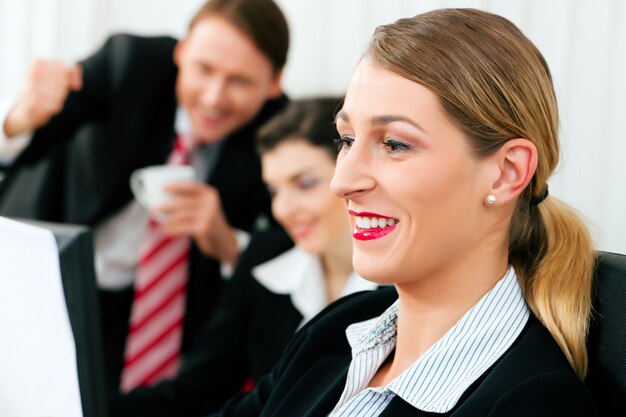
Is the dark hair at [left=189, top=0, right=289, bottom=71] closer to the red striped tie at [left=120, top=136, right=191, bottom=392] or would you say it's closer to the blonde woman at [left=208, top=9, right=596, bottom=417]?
the red striped tie at [left=120, top=136, right=191, bottom=392]

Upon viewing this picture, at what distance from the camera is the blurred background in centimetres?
170

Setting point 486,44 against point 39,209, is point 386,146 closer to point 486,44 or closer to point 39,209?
point 486,44

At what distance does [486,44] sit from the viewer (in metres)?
1.13

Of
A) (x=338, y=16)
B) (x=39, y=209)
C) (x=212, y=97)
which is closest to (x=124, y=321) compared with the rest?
(x=39, y=209)

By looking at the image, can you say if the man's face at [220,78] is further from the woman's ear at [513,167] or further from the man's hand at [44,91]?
the woman's ear at [513,167]

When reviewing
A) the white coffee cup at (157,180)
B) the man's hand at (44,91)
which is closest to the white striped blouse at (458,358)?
the white coffee cup at (157,180)

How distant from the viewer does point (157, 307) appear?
2.46m

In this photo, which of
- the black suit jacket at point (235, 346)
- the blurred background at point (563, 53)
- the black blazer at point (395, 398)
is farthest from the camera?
the black suit jacket at point (235, 346)

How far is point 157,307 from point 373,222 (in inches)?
54.5

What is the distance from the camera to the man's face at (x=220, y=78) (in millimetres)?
2328

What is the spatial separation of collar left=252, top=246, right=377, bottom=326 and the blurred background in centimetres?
53

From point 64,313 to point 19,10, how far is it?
2.26 metres

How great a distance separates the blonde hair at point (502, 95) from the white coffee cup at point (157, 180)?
1213mm

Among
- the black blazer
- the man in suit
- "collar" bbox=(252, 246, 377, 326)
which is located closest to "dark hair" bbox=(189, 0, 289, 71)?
the man in suit
